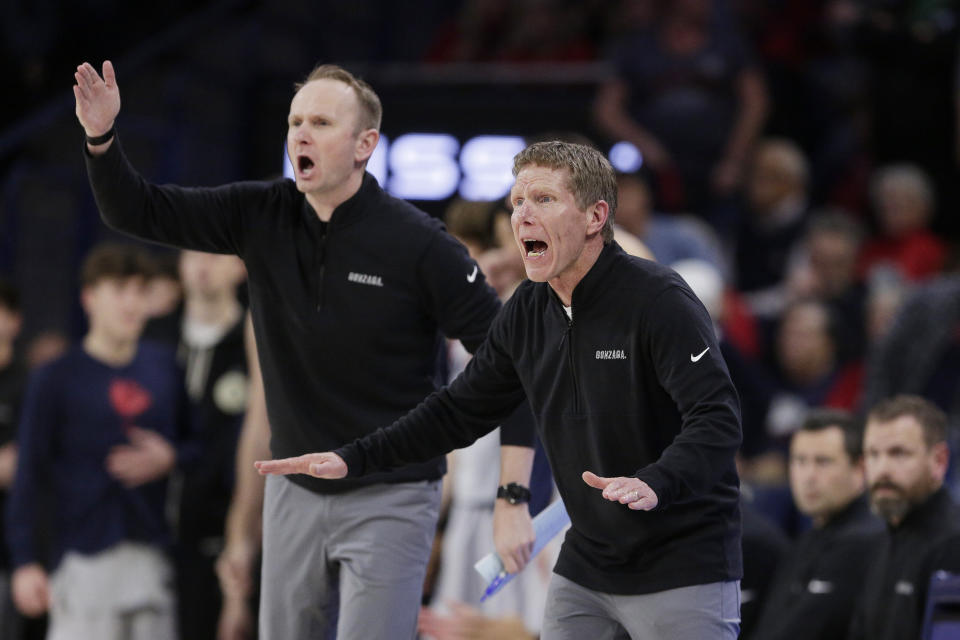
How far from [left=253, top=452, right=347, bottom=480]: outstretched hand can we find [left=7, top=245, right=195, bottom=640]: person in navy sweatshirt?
2822 millimetres

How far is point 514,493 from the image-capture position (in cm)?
427

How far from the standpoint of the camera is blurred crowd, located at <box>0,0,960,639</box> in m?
6.31

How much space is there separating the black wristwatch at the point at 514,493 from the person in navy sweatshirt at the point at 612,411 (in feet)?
1.22

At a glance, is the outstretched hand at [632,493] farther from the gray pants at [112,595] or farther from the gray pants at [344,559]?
the gray pants at [112,595]

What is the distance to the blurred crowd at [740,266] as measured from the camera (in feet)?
20.7

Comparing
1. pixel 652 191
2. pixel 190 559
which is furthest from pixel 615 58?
pixel 190 559

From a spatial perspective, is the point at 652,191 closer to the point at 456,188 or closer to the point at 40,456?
the point at 456,188

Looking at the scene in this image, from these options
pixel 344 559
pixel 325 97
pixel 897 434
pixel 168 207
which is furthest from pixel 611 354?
pixel 897 434

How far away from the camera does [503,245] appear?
598cm

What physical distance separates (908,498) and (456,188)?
3.99 m

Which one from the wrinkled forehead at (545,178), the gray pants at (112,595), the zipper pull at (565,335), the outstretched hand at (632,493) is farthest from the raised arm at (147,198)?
the gray pants at (112,595)

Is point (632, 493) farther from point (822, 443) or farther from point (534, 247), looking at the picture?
point (822, 443)

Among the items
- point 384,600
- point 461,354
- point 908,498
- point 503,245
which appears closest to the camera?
point 384,600

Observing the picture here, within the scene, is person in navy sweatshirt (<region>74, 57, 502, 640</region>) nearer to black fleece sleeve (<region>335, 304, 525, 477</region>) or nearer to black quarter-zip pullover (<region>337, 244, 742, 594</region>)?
black fleece sleeve (<region>335, 304, 525, 477</region>)
